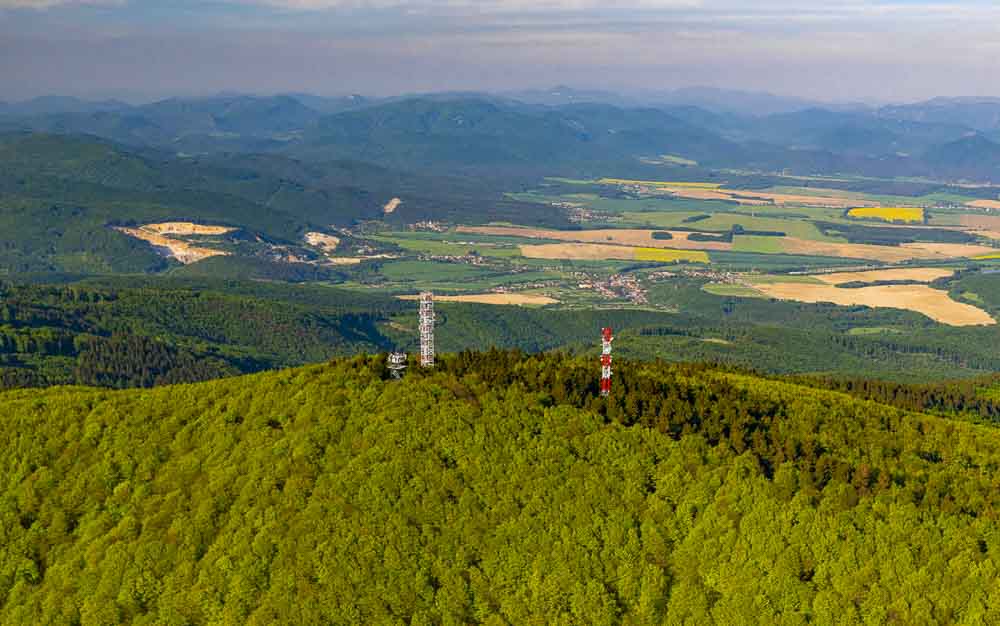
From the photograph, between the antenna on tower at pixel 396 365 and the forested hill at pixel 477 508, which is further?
the antenna on tower at pixel 396 365

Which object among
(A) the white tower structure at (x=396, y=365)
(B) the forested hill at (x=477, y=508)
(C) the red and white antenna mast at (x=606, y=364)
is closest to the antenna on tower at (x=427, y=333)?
(B) the forested hill at (x=477, y=508)

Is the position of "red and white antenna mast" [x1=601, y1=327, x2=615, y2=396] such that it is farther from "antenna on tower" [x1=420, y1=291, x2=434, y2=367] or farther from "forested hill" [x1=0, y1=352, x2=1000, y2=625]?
"antenna on tower" [x1=420, y1=291, x2=434, y2=367]

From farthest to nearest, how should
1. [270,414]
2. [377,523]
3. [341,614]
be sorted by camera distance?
[270,414]
[377,523]
[341,614]

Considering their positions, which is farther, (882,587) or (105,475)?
(105,475)

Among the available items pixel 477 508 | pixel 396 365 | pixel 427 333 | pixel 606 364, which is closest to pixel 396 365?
pixel 396 365

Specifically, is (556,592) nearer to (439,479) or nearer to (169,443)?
(439,479)

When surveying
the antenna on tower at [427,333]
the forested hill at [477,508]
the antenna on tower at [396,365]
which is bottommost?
the forested hill at [477,508]

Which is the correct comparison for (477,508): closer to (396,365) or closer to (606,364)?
(396,365)

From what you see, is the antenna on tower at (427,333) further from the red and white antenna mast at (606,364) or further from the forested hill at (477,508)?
the red and white antenna mast at (606,364)

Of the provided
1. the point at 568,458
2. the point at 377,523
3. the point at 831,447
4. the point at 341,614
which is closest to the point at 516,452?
the point at 568,458
